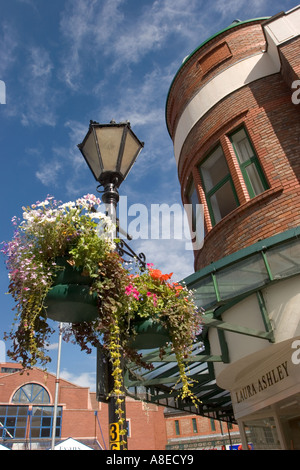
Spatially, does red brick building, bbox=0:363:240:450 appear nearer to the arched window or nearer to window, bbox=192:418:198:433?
the arched window

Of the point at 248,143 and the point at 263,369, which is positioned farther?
the point at 248,143

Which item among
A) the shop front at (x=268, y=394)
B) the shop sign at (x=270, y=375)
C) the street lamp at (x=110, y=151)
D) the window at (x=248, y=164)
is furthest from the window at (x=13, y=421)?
the street lamp at (x=110, y=151)

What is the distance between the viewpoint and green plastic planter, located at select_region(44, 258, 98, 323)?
9.82ft

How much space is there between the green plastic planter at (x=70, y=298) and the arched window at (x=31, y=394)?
160 ft

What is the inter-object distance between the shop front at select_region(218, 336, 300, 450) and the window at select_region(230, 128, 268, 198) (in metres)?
3.31

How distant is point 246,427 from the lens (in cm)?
711

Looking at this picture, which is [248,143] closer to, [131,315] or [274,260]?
[274,260]

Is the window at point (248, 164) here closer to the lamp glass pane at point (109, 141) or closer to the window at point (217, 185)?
the window at point (217, 185)

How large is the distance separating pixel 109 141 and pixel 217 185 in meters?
5.20

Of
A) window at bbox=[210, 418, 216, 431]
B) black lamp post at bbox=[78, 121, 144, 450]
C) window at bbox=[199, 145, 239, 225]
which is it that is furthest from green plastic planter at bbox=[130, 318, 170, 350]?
window at bbox=[210, 418, 216, 431]

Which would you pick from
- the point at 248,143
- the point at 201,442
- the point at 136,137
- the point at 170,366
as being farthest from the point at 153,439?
the point at 136,137

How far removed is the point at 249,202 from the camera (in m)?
7.39

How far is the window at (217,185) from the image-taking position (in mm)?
8844
